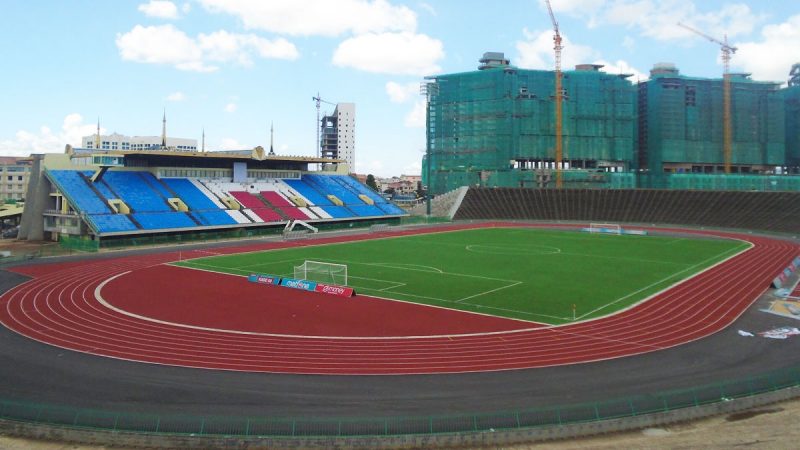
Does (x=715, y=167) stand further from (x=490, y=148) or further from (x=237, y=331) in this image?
(x=237, y=331)

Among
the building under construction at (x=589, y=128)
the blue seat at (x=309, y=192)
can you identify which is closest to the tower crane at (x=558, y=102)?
the building under construction at (x=589, y=128)

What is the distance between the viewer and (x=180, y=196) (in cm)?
6669

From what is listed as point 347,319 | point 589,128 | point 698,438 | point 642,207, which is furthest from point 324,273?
point 589,128

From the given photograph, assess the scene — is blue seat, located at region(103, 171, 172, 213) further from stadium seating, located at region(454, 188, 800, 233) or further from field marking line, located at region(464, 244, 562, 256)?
stadium seating, located at region(454, 188, 800, 233)

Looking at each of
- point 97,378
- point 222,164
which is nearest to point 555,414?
point 97,378

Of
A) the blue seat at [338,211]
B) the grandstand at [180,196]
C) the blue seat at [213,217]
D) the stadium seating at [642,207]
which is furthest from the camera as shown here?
the stadium seating at [642,207]

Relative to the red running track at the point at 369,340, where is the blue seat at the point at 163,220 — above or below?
above

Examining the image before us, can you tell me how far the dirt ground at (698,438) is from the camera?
14.2 m

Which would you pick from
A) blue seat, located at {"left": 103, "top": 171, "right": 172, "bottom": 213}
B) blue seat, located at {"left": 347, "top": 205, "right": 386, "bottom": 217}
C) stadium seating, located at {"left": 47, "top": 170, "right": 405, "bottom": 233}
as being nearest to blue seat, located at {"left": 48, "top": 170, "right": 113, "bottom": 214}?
stadium seating, located at {"left": 47, "top": 170, "right": 405, "bottom": 233}

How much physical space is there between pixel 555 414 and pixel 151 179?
6298 cm

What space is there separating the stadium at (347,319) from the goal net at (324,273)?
17 centimetres

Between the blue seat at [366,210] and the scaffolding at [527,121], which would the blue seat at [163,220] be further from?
the scaffolding at [527,121]

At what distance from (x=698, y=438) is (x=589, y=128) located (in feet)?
354

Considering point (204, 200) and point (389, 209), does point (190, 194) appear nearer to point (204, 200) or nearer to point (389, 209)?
point (204, 200)
